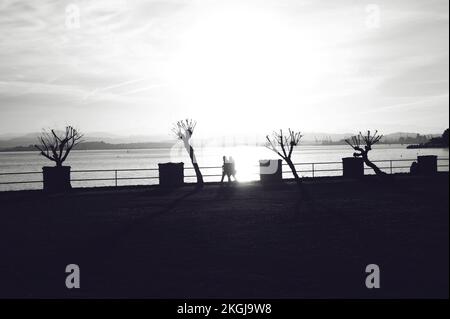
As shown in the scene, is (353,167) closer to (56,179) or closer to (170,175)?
(170,175)

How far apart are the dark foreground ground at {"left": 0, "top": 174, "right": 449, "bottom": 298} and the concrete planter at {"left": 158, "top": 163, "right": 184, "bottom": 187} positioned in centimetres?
838

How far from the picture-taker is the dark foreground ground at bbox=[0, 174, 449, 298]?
728 centimetres

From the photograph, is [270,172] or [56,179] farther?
[270,172]

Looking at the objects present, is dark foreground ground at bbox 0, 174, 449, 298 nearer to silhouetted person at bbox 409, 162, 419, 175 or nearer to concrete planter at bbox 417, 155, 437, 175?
concrete planter at bbox 417, 155, 437, 175

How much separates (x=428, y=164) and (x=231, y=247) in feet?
80.9

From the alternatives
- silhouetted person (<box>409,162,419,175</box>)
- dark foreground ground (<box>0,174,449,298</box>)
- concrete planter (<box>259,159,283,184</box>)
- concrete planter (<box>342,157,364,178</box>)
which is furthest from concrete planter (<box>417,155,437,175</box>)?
dark foreground ground (<box>0,174,449,298</box>)

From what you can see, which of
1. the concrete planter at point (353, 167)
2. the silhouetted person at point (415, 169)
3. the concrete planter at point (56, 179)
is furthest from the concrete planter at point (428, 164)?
the concrete planter at point (56, 179)

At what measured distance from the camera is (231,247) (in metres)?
10.3

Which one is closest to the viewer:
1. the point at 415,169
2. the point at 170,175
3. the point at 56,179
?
the point at 56,179

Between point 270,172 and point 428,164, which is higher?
point 428,164

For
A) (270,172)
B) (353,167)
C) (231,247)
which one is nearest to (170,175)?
(270,172)

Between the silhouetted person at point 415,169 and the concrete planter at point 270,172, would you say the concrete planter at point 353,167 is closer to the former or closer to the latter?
the concrete planter at point 270,172

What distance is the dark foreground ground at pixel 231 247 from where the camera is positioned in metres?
7.28

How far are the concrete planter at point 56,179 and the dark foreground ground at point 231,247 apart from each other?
5.98 meters
